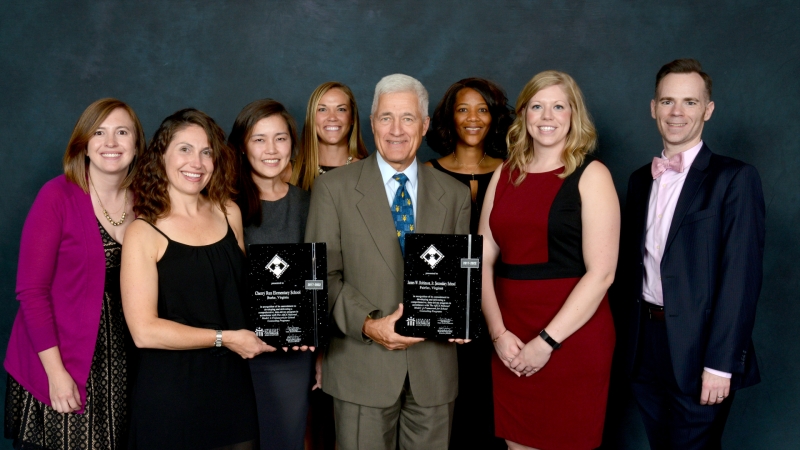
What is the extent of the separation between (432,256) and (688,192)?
1109 millimetres

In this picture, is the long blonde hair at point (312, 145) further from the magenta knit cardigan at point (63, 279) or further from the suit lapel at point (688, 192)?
the suit lapel at point (688, 192)

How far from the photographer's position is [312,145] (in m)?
3.42

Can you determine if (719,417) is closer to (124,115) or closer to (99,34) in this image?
(124,115)

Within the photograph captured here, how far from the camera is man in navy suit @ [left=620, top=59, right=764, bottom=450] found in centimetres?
246

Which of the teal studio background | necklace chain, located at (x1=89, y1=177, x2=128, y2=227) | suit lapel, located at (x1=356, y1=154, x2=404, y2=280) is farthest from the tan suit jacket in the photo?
the teal studio background

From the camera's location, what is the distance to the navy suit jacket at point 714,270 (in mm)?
2455

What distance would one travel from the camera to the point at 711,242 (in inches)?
98.6

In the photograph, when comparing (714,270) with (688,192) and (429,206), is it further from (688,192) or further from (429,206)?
(429,206)

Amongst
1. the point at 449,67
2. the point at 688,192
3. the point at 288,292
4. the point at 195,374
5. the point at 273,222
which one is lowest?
the point at 195,374

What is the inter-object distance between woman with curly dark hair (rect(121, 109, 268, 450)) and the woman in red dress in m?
1.03

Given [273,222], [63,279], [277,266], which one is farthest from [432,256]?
[63,279]

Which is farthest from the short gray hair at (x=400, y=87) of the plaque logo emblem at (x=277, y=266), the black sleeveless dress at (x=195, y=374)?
the black sleeveless dress at (x=195, y=374)

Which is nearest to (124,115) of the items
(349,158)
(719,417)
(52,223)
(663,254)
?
(52,223)

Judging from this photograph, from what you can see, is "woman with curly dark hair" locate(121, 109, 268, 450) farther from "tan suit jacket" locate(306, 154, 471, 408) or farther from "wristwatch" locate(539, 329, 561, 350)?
"wristwatch" locate(539, 329, 561, 350)
